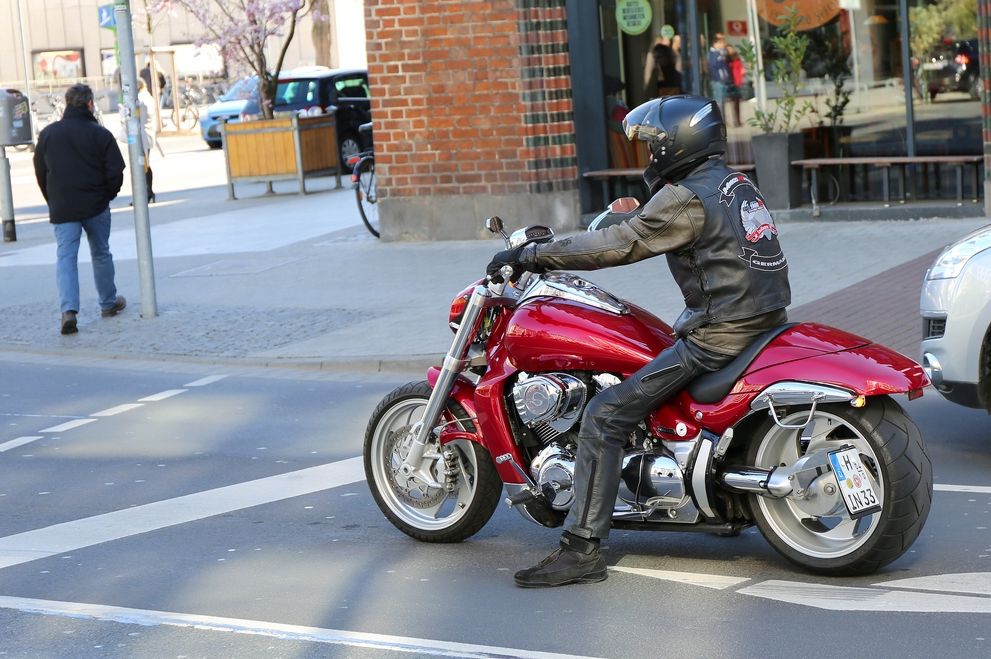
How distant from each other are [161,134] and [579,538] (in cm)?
4189

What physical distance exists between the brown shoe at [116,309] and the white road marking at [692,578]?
27.6 ft

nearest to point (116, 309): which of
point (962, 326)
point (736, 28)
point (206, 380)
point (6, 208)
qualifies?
point (206, 380)

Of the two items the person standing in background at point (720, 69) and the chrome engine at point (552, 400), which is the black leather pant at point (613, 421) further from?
the person standing in background at point (720, 69)

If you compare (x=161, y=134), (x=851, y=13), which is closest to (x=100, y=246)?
(x=851, y=13)

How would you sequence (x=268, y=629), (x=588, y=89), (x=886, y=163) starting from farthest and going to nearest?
1. (x=588, y=89)
2. (x=886, y=163)
3. (x=268, y=629)

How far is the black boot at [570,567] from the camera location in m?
5.56

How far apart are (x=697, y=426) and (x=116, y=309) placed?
8869 mm

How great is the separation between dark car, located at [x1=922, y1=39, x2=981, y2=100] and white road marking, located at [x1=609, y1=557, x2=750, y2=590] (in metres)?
10.3

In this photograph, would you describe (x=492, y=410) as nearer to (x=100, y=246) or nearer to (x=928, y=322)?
(x=928, y=322)

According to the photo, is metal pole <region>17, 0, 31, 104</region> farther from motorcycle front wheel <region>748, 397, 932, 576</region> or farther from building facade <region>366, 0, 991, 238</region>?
motorcycle front wheel <region>748, 397, 932, 576</region>

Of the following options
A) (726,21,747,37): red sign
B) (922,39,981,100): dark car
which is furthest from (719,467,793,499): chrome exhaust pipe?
(726,21,747,37): red sign

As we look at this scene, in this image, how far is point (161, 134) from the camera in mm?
45625

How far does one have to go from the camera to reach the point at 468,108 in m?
15.9

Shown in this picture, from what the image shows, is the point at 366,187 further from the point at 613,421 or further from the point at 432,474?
the point at 613,421
